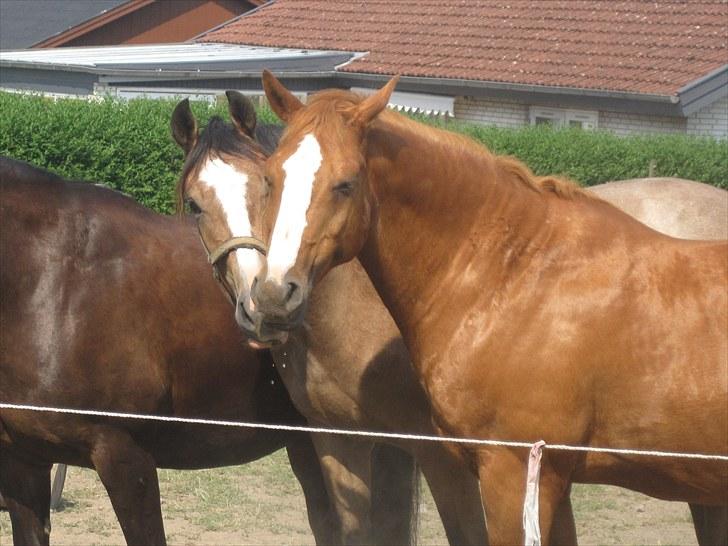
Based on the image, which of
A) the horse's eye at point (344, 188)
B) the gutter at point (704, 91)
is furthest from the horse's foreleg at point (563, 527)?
the gutter at point (704, 91)

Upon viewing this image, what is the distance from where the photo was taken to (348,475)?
438cm

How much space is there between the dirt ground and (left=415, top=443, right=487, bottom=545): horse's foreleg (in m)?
1.56

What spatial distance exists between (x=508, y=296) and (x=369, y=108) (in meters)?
0.67

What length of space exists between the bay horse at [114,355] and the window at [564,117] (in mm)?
11371

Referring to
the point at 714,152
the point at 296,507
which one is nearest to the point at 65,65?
the point at 714,152

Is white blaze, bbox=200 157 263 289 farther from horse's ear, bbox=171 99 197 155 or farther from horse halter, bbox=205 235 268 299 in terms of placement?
horse's ear, bbox=171 99 197 155

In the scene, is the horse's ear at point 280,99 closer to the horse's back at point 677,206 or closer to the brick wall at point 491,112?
the horse's back at point 677,206

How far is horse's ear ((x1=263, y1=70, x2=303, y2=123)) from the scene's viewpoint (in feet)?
11.1

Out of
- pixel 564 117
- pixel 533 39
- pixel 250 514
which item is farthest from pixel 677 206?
pixel 533 39

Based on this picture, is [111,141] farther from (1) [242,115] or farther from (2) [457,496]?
(2) [457,496]

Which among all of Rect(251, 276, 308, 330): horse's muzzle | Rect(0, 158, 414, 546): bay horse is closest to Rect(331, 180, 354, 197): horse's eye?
Rect(251, 276, 308, 330): horse's muzzle

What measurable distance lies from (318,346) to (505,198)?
1057 mm

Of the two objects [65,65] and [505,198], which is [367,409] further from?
[65,65]

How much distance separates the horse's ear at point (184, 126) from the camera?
4.34m
